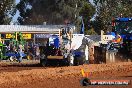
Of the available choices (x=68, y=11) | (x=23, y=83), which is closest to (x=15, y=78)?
(x=23, y=83)

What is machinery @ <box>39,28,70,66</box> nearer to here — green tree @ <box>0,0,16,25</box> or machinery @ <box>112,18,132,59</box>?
machinery @ <box>112,18,132,59</box>

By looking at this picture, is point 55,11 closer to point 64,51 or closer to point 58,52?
point 58,52

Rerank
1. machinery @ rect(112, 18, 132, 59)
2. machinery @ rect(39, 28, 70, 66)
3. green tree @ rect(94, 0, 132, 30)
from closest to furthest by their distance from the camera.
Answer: machinery @ rect(112, 18, 132, 59), machinery @ rect(39, 28, 70, 66), green tree @ rect(94, 0, 132, 30)

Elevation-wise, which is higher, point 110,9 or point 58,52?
point 110,9

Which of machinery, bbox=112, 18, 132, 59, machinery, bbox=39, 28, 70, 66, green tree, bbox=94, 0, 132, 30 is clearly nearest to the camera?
machinery, bbox=112, 18, 132, 59

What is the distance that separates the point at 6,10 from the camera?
79.7 m

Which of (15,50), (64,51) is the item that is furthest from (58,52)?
(15,50)

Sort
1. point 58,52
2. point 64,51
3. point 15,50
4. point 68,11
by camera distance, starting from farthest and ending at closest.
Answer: point 68,11 → point 15,50 → point 58,52 → point 64,51

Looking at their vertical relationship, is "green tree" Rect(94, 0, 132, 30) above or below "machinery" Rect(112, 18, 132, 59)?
above

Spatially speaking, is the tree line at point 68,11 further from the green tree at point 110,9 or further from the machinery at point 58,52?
the machinery at point 58,52

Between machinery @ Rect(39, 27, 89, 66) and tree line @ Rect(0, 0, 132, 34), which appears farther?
tree line @ Rect(0, 0, 132, 34)

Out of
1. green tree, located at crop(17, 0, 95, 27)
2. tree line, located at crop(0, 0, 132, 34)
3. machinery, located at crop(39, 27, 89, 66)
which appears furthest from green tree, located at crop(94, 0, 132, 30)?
machinery, located at crop(39, 27, 89, 66)

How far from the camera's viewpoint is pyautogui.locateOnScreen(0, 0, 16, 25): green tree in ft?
255

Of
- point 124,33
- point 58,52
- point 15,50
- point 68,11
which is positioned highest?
point 68,11
